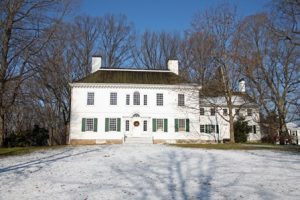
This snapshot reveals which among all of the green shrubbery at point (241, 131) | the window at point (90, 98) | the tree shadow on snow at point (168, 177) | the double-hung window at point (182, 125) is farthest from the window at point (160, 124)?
the tree shadow on snow at point (168, 177)

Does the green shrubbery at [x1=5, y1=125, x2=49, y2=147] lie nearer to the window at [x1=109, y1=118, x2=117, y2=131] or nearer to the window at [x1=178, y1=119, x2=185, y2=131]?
the window at [x1=109, y1=118, x2=117, y2=131]

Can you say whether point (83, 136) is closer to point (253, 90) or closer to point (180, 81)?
point (180, 81)

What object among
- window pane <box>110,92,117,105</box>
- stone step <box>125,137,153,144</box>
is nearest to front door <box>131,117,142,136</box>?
stone step <box>125,137,153,144</box>

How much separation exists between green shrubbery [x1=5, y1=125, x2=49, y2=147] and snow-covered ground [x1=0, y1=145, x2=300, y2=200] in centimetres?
1440

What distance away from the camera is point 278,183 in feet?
27.5

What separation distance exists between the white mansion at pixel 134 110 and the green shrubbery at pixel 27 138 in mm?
3465

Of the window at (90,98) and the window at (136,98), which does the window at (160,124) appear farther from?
the window at (90,98)

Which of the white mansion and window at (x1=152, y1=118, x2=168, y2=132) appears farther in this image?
window at (x1=152, y1=118, x2=168, y2=132)

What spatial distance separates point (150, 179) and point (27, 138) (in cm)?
2121

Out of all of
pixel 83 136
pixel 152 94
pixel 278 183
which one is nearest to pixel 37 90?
pixel 83 136

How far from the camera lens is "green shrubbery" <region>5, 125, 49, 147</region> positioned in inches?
1004

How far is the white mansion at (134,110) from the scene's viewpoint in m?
27.8

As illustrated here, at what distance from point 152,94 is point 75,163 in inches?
688

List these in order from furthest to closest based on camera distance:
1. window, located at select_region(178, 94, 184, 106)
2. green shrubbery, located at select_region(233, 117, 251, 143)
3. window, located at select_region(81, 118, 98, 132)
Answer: green shrubbery, located at select_region(233, 117, 251, 143) < window, located at select_region(178, 94, 184, 106) < window, located at select_region(81, 118, 98, 132)
